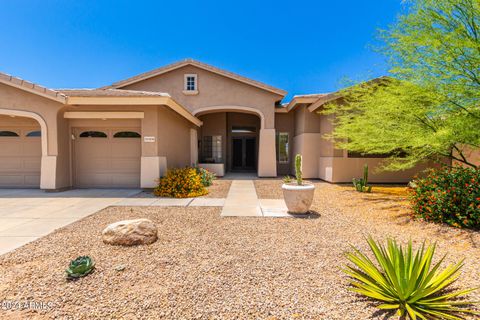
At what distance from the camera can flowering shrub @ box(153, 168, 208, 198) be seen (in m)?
8.69

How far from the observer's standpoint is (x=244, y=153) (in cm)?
1902

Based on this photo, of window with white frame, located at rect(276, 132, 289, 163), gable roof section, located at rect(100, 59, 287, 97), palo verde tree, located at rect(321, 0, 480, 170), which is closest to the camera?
palo verde tree, located at rect(321, 0, 480, 170)

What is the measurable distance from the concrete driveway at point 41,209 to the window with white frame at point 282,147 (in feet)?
33.6

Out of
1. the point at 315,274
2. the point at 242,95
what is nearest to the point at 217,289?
the point at 315,274

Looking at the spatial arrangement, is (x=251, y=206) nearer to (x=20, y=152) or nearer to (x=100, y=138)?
(x=100, y=138)

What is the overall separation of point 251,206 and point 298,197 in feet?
5.60

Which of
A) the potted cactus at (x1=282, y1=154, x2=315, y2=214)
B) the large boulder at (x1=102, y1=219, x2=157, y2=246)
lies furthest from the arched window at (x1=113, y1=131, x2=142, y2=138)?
the potted cactus at (x1=282, y1=154, x2=315, y2=214)

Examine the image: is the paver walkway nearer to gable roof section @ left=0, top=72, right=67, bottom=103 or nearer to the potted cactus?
the potted cactus

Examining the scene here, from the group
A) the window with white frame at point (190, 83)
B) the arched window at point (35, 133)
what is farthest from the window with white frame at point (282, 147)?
the arched window at point (35, 133)

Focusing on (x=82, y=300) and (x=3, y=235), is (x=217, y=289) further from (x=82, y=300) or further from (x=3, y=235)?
(x=3, y=235)

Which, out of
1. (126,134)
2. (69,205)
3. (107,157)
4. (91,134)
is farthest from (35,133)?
(69,205)

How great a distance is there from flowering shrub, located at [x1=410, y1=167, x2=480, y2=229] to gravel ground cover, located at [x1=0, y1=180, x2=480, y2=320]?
421 mm

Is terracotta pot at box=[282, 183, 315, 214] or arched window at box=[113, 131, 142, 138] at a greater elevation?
arched window at box=[113, 131, 142, 138]

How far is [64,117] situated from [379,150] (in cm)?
1282
